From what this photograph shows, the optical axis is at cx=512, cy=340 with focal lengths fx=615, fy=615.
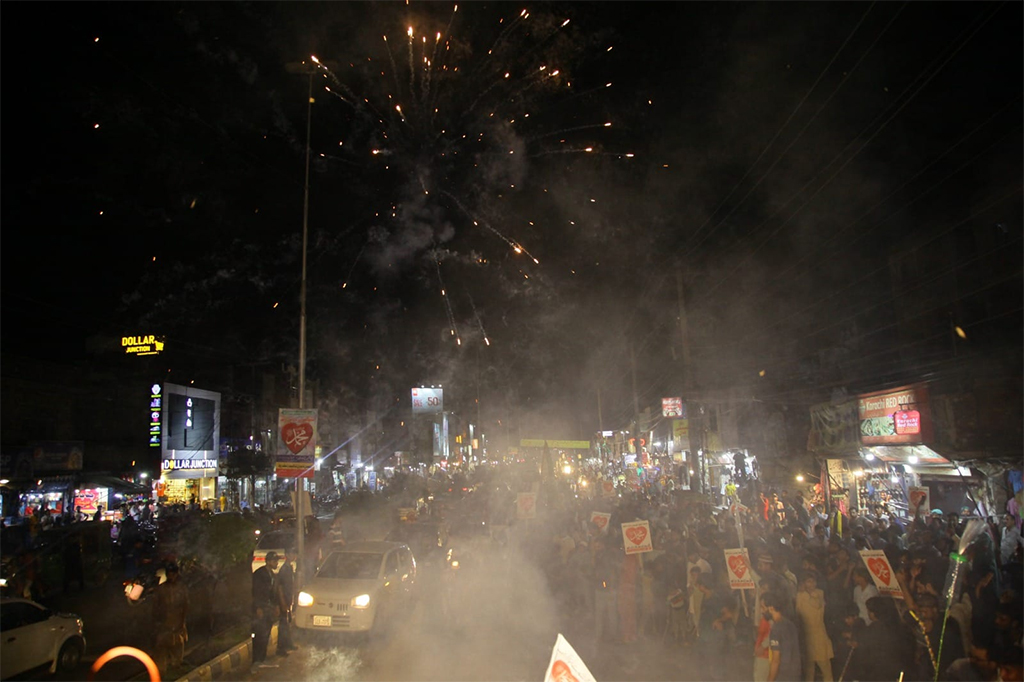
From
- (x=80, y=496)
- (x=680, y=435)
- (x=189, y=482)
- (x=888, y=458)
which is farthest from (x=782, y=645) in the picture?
(x=189, y=482)

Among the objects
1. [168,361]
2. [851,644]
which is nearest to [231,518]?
[851,644]

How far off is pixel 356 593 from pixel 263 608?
1.35m

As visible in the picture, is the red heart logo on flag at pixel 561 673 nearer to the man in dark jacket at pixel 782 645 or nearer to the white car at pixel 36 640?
the man in dark jacket at pixel 782 645

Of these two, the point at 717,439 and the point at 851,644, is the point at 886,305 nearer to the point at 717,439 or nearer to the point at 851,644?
the point at 717,439

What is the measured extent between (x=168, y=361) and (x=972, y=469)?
39.0 m

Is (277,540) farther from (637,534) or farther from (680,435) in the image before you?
(680,435)

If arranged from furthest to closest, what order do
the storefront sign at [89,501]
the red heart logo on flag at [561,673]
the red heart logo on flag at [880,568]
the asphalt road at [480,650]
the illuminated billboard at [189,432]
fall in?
1. the illuminated billboard at [189,432]
2. the storefront sign at [89,501]
3. the asphalt road at [480,650]
4. the red heart logo on flag at [880,568]
5. the red heart logo on flag at [561,673]

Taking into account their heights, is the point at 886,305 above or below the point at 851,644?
above

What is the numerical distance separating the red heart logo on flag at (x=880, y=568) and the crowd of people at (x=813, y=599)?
10 cm

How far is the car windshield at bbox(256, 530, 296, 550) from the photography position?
16188 millimetres

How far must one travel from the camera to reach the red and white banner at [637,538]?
10523 mm

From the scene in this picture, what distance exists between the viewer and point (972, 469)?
1237 cm

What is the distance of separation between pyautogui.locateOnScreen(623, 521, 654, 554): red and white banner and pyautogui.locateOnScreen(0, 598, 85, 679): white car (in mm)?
8442

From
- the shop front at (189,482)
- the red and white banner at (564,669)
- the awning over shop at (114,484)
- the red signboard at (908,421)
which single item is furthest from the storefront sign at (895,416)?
the shop front at (189,482)
